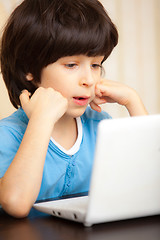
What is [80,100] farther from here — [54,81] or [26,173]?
[26,173]

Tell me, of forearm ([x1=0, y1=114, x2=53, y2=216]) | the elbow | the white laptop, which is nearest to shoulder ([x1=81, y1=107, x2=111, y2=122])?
forearm ([x1=0, y1=114, x2=53, y2=216])

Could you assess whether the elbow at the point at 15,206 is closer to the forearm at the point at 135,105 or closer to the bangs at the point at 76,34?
the bangs at the point at 76,34

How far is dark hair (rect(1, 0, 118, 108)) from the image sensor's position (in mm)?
1034

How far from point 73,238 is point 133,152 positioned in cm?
17

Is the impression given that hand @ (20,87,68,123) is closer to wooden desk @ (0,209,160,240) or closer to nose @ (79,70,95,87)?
nose @ (79,70,95,87)

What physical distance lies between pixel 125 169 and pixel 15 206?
28 centimetres

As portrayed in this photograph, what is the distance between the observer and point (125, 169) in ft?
2.06

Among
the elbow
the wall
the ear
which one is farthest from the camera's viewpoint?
the wall

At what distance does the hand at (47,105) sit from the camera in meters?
0.92

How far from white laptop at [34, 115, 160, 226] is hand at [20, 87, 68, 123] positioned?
312mm

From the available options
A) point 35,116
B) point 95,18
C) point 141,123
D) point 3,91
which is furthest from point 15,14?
point 3,91

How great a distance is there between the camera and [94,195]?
62 centimetres

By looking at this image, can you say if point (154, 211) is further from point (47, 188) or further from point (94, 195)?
point (47, 188)

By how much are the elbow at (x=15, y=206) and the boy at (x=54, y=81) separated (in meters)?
0.05
